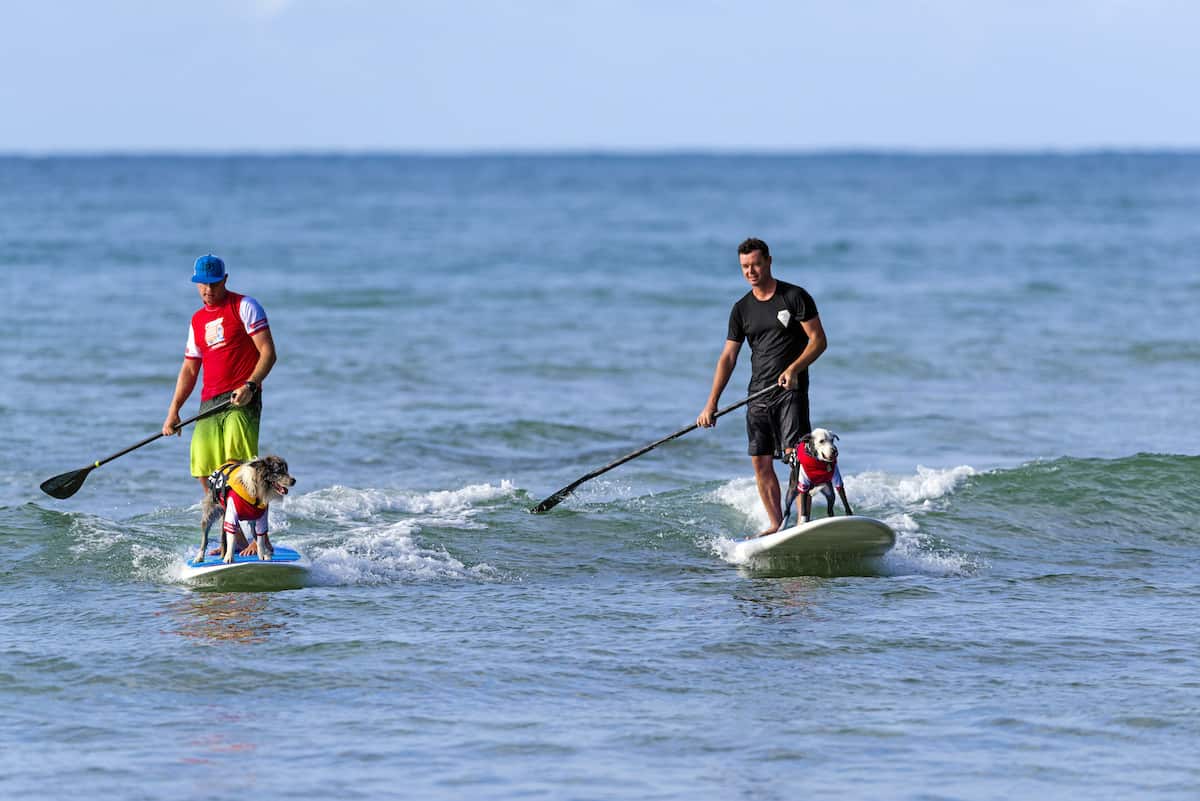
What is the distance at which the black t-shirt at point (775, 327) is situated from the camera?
9.52 metres

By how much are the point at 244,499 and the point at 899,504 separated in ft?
17.8

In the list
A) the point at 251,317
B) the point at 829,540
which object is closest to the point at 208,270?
the point at 251,317

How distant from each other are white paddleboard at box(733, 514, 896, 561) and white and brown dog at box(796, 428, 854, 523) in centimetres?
13

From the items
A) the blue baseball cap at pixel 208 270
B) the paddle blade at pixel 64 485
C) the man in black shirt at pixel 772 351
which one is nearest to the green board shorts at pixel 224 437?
the blue baseball cap at pixel 208 270

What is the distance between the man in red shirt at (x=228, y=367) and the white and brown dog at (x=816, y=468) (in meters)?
3.30

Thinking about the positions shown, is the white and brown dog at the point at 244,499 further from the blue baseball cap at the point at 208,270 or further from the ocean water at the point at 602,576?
the blue baseball cap at the point at 208,270

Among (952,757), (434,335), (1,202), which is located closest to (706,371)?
(434,335)

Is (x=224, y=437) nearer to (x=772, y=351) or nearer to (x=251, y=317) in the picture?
(x=251, y=317)

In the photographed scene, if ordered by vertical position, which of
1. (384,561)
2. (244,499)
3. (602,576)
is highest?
(244,499)

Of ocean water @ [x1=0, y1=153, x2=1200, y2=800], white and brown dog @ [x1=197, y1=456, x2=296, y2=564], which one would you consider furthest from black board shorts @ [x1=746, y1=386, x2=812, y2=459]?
white and brown dog @ [x1=197, y1=456, x2=296, y2=564]

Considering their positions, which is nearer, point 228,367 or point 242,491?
point 242,491

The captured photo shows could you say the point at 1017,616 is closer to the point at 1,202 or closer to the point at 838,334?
the point at 838,334

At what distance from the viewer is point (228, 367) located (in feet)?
30.3

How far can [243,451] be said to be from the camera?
9.19 m
